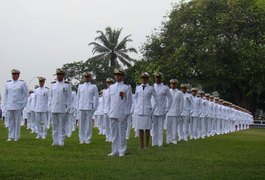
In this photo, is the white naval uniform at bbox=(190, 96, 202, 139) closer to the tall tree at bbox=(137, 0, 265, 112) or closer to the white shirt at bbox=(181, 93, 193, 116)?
the white shirt at bbox=(181, 93, 193, 116)

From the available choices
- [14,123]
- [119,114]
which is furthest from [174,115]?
[119,114]

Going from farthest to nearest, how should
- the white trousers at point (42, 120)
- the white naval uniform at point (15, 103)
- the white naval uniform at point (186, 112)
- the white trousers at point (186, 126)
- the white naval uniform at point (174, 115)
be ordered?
1. the white naval uniform at point (186, 112)
2. the white trousers at point (186, 126)
3. the white trousers at point (42, 120)
4. the white naval uniform at point (174, 115)
5. the white naval uniform at point (15, 103)

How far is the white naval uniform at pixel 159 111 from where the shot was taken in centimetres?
1814

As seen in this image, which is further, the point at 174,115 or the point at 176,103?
the point at 176,103

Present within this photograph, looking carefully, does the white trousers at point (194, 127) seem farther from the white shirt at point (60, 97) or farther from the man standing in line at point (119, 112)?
the man standing in line at point (119, 112)

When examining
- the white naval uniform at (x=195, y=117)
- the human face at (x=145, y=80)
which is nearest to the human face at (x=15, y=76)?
the human face at (x=145, y=80)

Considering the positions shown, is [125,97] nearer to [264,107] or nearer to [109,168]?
[109,168]

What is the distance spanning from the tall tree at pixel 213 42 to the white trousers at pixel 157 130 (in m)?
30.0

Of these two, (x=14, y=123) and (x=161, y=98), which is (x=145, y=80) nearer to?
(x=161, y=98)

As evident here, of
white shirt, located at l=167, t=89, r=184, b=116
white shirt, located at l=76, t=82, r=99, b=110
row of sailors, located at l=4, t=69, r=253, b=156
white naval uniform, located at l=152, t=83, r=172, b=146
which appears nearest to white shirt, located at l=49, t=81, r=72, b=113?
row of sailors, located at l=4, t=69, r=253, b=156

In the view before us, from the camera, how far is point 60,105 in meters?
16.9

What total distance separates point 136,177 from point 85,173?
937mm

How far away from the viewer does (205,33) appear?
159ft

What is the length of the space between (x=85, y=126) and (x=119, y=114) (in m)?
4.54
